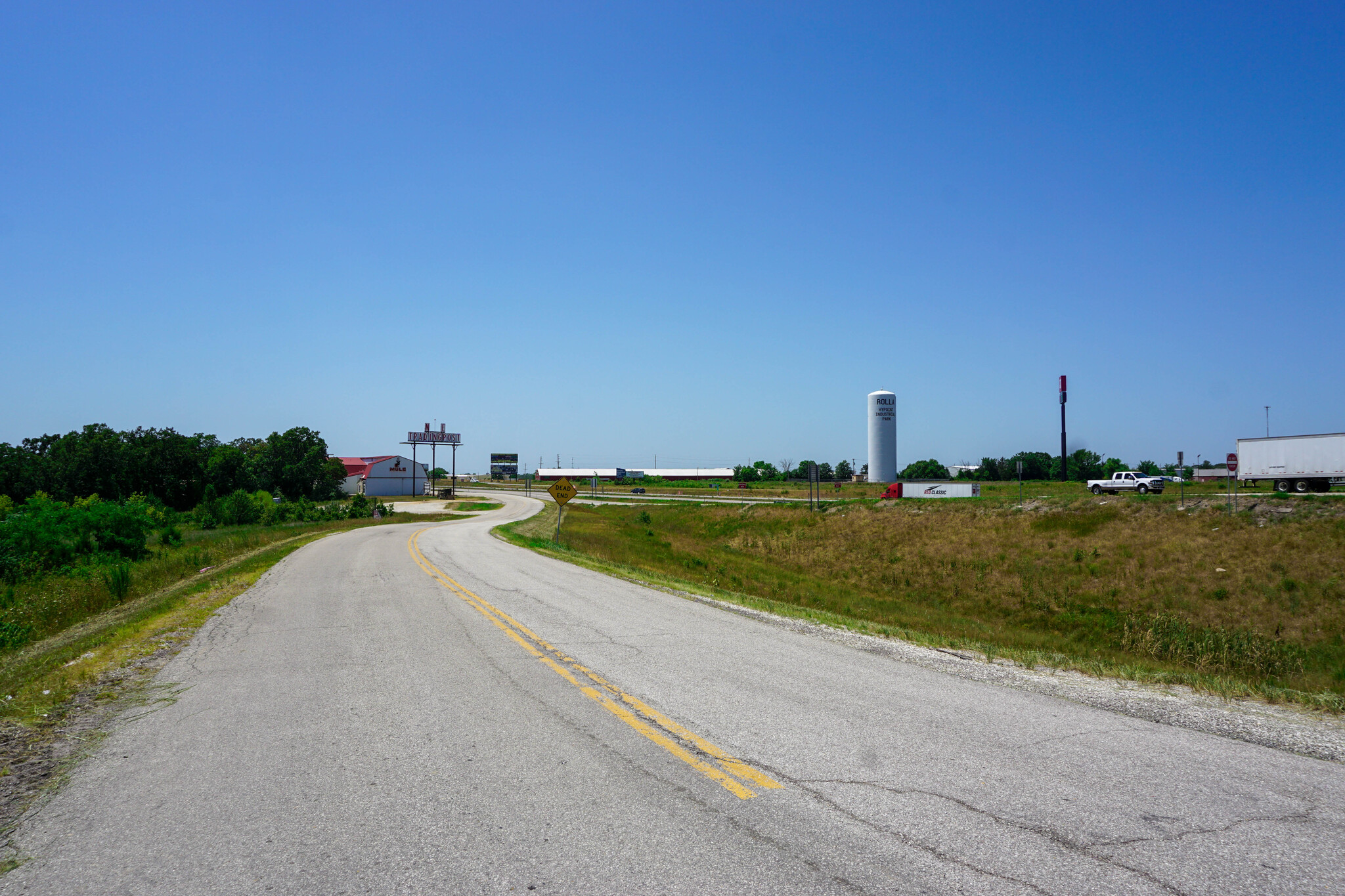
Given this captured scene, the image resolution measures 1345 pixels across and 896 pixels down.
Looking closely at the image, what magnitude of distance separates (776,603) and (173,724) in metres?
12.1

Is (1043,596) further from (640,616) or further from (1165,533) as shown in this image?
(640,616)

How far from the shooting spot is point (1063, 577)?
101ft

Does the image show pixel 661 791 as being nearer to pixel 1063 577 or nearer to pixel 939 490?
pixel 1063 577

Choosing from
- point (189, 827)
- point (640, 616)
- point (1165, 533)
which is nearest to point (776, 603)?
point (640, 616)

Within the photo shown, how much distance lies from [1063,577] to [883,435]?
217 ft

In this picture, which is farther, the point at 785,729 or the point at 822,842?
the point at 785,729

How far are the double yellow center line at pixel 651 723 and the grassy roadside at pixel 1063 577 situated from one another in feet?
18.9

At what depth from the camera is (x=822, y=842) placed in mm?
4336

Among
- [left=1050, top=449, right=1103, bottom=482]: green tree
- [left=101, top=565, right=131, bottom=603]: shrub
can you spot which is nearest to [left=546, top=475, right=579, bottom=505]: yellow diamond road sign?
[left=101, top=565, right=131, bottom=603]: shrub

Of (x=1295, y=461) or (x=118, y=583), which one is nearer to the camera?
(x=118, y=583)

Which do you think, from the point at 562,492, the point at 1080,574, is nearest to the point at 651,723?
the point at 562,492

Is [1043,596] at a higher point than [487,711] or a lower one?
lower

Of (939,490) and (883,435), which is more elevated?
(883,435)

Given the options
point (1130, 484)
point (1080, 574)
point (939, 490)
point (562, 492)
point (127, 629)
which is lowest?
point (1080, 574)
